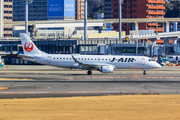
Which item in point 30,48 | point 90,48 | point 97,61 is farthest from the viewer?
point 90,48

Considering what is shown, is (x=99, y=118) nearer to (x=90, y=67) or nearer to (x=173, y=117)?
(x=173, y=117)

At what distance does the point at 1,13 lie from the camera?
163750 millimetres

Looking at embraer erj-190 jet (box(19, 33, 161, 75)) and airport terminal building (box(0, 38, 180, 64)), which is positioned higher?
airport terminal building (box(0, 38, 180, 64))

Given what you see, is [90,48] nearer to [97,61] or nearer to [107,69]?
[97,61]

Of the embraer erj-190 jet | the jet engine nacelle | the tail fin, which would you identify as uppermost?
the tail fin

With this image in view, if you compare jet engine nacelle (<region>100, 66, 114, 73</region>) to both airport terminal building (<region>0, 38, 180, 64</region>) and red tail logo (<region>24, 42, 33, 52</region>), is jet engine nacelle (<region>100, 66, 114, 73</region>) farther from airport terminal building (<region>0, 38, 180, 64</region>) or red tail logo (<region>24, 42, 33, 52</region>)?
airport terminal building (<region>0, 38, 180, 64</region>)

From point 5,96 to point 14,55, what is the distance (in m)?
67.2

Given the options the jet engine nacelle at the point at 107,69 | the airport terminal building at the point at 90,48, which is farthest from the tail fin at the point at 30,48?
the airport terminal building at the point at 90,48

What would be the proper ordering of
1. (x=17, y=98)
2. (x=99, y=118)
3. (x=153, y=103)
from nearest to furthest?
(x=99, y=118) → (x=153, y=103) → (x=17, y=98)

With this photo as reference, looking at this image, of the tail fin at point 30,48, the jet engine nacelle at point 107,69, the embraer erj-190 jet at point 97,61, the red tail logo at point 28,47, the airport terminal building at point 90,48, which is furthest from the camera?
the airport terminal building at point 90,48

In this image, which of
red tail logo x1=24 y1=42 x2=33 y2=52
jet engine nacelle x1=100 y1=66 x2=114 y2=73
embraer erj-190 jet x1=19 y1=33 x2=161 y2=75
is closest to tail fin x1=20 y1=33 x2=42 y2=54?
red tail logo x1=24 y1=42 x2=33 y2=52

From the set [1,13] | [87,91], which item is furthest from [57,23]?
[87,91]

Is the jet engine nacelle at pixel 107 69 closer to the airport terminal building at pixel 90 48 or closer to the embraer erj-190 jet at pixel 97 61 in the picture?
the embraer erj-190 jet at pixel 97 61

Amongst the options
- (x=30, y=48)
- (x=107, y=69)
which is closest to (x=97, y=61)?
(x=107, y=69)
